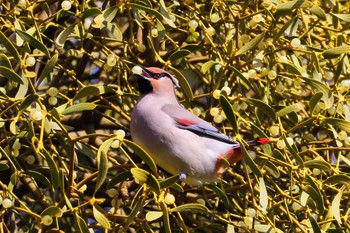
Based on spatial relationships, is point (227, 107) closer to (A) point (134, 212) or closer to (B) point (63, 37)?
(A) point (134, 212)

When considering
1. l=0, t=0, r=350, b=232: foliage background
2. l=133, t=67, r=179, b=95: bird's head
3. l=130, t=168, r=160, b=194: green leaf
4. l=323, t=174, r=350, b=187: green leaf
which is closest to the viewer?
l=130, t=168, r=160, b=194: green leaf

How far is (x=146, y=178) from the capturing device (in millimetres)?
1584

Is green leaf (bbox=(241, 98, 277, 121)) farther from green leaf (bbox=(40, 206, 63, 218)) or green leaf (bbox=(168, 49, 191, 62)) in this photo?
green leaf (bbox=(40, 206, 63, 218))

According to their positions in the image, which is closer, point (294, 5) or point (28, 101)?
point (28, 101)

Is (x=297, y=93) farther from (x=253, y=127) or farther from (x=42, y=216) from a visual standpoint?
(x=42, y=216)

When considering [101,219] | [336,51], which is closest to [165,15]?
[336,51]

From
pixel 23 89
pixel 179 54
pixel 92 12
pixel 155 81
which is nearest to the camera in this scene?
pixel 23 89

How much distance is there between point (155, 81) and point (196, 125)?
0.64ft

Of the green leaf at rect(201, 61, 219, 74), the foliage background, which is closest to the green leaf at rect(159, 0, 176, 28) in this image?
the foliage background

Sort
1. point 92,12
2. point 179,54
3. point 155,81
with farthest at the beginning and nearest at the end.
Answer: point 155,81 → point 179,54 → point 92,12

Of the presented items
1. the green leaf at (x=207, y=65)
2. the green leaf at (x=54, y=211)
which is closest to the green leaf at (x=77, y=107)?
the green leaf at (x=54, y=211)

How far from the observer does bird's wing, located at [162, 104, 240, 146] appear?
1.96 m

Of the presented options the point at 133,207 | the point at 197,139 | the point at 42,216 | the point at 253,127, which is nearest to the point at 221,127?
the point at 197,139

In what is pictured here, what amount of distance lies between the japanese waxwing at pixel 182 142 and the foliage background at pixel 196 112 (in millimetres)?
43
